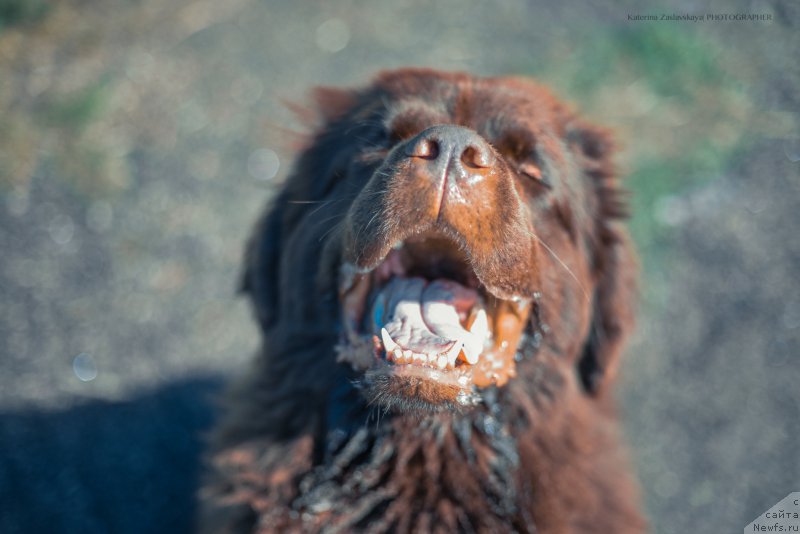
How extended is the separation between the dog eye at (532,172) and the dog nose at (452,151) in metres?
0.39

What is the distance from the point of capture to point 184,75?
14.5 ft

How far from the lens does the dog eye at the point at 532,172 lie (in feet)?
7.49

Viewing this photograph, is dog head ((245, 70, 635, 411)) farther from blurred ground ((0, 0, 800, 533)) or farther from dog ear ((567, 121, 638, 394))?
blurred ground ((0, 0, 800, 533))

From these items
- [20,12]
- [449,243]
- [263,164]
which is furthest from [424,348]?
[20,12]

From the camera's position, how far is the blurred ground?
333 cm

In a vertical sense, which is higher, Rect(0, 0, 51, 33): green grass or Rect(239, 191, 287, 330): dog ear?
Rect(0, 0, 51, 33): green grass

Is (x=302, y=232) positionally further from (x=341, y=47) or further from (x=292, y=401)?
(x=341, y=47)

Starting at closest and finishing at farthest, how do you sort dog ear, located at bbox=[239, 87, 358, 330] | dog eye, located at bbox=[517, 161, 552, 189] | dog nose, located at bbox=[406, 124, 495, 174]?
1. dog nose, located at bbox=[406, 124, 495, 174]
2. dog eye, located at bbox=[517, 161, 552, 189]
3. dog ear, located at bbox=[239, 87, 358, 330]

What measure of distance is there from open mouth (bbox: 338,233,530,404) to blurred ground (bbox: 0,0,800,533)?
44.7 inches

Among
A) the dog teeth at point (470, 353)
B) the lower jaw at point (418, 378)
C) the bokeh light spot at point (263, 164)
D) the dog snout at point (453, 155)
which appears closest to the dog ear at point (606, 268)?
the lower jaw at point (418, 378)

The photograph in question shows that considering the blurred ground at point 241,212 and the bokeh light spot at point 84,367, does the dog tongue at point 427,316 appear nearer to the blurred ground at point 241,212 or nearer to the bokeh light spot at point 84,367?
the blurred ground at point 241,212

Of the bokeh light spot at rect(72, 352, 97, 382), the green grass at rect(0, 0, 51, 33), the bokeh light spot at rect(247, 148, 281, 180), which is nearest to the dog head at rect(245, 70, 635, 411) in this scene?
the bokeh light spot at rect(72, 352, 97, 382)

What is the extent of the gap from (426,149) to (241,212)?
2.42 metres

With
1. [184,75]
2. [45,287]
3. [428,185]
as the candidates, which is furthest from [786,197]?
[45,287]
